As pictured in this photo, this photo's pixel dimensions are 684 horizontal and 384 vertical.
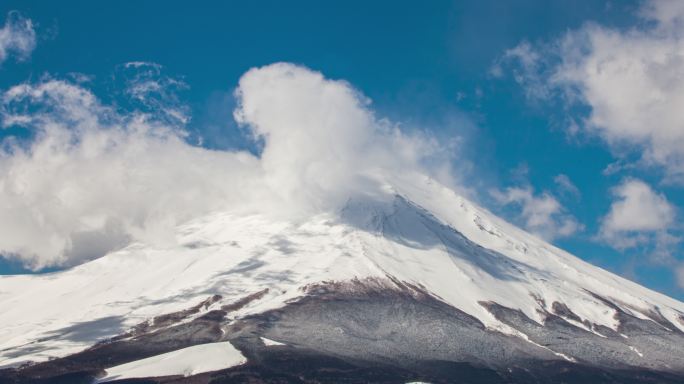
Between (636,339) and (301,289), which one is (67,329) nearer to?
(301,289)

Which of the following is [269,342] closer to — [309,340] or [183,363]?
[309,340]

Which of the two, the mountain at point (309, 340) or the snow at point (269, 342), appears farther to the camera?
the snow at point (269, 342)

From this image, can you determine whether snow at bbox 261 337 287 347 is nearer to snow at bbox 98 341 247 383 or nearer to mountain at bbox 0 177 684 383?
mountain at bbox 0 177 684 383

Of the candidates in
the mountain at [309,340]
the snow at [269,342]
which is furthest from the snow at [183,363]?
the snow at [269,342]

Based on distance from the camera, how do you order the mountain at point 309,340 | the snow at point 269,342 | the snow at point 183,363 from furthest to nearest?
1. the snow at point 269,342
2. the mountain at point 309,340
3. the snow at point 183,363

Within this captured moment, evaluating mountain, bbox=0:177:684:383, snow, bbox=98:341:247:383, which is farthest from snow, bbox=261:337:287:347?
snow, bbox=98:341:247:383

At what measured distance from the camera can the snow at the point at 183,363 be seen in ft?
410

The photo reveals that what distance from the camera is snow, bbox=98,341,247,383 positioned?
410 feet

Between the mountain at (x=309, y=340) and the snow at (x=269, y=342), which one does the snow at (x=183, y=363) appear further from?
the snow at (x=269, y=342)

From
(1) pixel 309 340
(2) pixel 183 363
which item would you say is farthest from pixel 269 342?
(2) pixel 183 363

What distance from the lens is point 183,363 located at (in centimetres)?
13012

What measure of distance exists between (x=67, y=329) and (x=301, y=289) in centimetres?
5900

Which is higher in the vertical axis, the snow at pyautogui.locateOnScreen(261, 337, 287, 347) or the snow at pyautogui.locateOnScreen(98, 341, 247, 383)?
the snow at pyautogui.locateOnScreen(261, 337, 287, 347)

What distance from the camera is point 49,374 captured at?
129 meters
